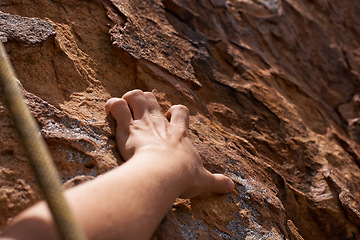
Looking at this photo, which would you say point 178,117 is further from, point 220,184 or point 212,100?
point 212,100

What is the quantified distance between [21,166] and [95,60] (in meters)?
0.75

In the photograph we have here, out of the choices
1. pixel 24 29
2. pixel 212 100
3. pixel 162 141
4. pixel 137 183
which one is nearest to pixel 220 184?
pixel 162 141

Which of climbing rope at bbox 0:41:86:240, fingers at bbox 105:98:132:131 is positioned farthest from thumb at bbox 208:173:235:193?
climbing rope at bbox 0:41:86:240

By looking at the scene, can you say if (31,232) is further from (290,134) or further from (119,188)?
(290,134)

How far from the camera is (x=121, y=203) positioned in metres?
1.06

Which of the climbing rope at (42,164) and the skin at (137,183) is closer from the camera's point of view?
the climbing rope at (42,164)

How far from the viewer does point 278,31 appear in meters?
3.10

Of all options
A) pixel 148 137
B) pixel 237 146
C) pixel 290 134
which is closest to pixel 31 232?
pixel 148 137

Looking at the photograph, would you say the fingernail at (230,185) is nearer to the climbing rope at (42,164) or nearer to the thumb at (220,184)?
the thumb at (220,184)

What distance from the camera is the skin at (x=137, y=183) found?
976mm

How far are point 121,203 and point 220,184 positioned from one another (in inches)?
22.8

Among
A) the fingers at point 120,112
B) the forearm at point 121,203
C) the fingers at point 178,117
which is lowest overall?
the forearm at point 121,203

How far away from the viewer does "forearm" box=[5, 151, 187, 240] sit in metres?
0.97

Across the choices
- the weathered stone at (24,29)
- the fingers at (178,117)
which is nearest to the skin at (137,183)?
the fingers at (178,117)
